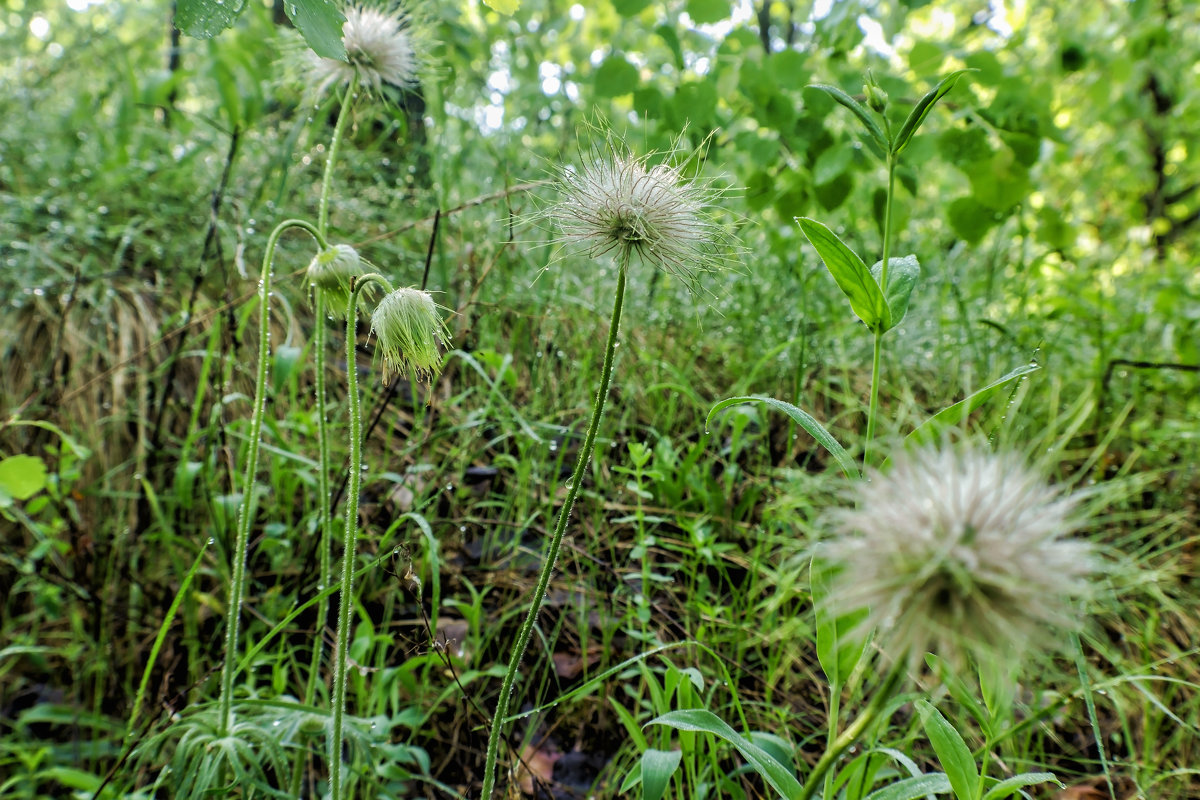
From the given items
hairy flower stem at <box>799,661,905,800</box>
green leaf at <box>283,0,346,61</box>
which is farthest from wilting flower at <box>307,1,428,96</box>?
hairy flower stem at <box>799,661,905,800</box>

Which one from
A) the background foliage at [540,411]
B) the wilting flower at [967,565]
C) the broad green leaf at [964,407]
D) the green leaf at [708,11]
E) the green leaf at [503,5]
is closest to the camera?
the wilting flower at [967,565]

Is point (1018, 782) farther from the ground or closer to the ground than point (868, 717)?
closer to the ground

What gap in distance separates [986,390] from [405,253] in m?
2.10

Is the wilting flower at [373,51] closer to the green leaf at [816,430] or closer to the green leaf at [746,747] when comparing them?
the green leaf at [816,430]

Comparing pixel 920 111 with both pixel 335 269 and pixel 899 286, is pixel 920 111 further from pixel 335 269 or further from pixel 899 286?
pixel 335 269

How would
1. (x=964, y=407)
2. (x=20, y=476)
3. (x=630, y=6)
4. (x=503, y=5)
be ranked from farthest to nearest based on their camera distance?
(x=630, y=6)
(x=20, y=476)
(x=503, y=5)
(x=964, y=407)

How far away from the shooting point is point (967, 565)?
518 mm

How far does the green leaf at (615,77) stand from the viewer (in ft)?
6.57

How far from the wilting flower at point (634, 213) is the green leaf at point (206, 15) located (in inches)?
18.5

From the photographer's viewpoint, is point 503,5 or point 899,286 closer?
point 899,286

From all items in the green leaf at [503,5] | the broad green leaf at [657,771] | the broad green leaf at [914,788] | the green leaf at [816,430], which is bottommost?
the broad green leaf at [657,771]

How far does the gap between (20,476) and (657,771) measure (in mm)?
1476

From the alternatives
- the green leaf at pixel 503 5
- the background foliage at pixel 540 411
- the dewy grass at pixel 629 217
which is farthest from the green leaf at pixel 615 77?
the dewy grass at pixel 629 217

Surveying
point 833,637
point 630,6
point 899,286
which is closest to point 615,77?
point 630,6
